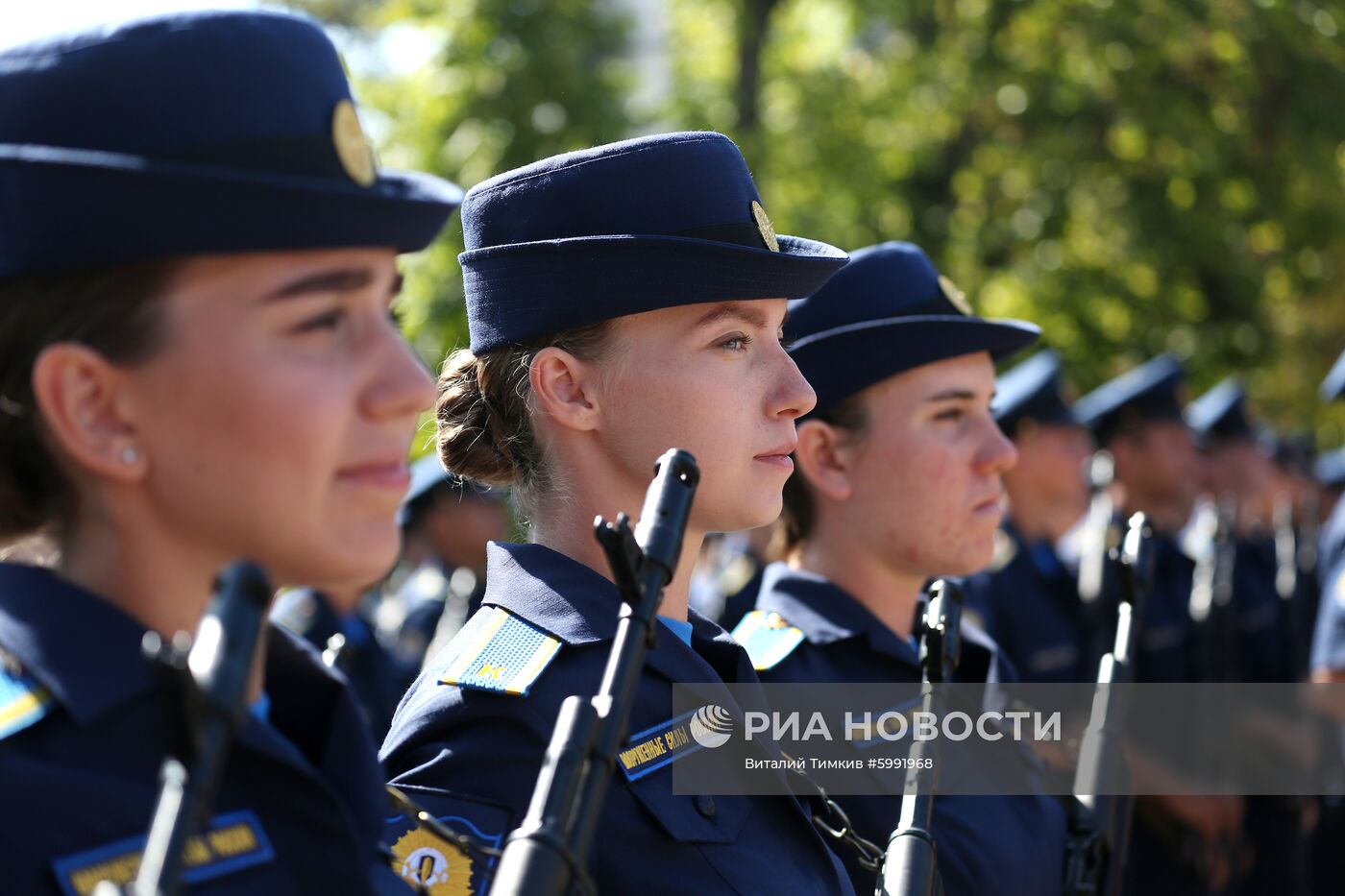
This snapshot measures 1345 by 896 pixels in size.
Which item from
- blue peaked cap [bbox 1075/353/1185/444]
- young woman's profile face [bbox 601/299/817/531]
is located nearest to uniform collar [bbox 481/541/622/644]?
young woman's profile face [bbox 601/299/817/531]

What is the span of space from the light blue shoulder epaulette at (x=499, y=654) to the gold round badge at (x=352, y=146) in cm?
92

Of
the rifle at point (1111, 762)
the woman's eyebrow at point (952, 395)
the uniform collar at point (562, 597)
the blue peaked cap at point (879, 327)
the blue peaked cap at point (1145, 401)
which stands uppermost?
the blue peaked cap at point (1145, 401)

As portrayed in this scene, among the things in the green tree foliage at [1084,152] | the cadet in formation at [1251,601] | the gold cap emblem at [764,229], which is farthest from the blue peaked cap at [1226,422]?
the gold cap emblem at [764,229]

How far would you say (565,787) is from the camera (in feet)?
6.16

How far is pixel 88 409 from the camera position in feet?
5.84

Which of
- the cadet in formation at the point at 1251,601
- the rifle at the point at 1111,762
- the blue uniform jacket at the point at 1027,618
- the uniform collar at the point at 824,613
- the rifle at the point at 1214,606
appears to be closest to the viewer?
the rifle at the point at 1111,762

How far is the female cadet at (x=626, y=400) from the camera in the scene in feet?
8.55

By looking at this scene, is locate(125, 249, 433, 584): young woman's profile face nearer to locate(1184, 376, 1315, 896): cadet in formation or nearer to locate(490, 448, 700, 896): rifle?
locate(490, 448, 700, 896): rifle

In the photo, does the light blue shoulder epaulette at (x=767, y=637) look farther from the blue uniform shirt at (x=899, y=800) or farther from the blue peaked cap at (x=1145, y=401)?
the blue peaked cap at (x=1145, y=401)

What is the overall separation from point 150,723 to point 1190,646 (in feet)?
21.1

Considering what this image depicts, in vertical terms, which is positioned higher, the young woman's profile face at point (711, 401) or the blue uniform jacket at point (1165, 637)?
the blue uniform jacket at point (1165, 637)

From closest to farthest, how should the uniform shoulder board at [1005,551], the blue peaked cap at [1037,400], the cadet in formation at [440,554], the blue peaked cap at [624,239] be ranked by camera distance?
the blue peaked cap at [624,239] < the uniform shoulder board at [1005,551] < the blue peaked cap at [1037,400] < the cadet in formation at [440,554]

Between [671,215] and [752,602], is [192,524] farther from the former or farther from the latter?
[752,602]

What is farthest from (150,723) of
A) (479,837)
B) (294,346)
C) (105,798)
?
(479,837)
